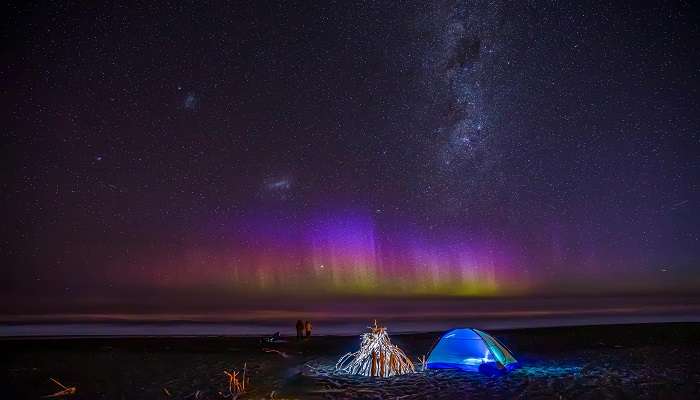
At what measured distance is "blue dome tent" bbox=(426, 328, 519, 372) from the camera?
16.3 metres

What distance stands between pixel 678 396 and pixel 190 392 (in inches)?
577

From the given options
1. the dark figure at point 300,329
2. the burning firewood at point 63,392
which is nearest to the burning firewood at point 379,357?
the burning firewood at point 63,392

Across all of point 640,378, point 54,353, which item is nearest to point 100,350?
point 54,353

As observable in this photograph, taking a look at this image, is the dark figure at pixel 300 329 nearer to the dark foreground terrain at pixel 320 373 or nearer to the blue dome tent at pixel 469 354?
the dark foreground terrain at pixel 320 373

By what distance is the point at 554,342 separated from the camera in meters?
29.2

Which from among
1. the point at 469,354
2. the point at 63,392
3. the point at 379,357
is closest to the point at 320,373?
the point at 379,357

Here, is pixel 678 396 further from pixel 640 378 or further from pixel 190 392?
pixel 190 392

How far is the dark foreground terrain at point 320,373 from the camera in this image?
1366 cm

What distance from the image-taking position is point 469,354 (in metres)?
16.6

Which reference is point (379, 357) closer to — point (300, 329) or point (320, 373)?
point (320, 373)

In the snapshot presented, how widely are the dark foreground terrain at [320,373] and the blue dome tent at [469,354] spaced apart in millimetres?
647

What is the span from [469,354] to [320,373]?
5.59 meters

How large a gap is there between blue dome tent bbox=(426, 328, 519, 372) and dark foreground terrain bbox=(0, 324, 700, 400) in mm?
647

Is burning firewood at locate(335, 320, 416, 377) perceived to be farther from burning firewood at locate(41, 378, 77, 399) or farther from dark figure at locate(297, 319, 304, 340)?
dark figure at locate(297, 319, 304, 340)
